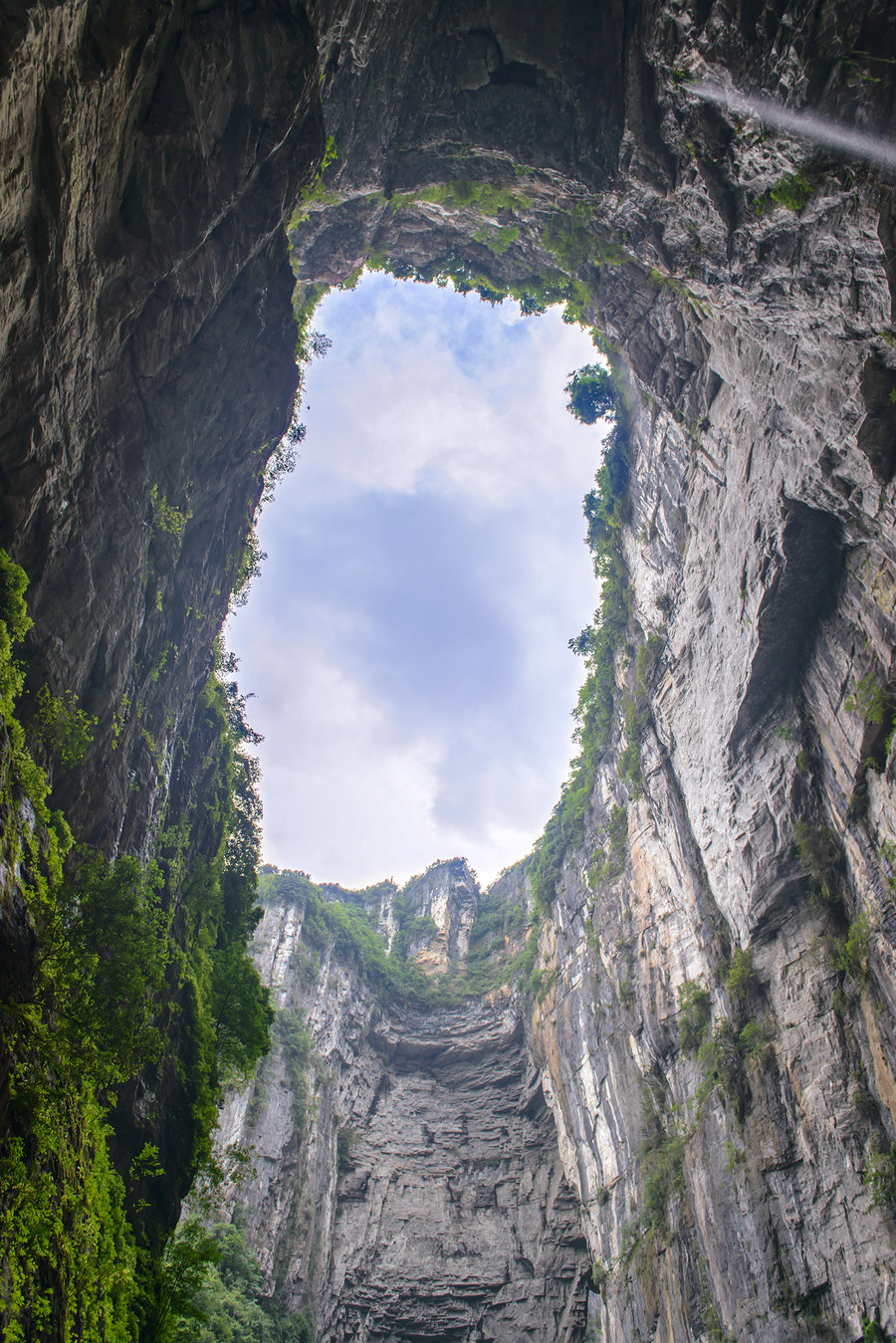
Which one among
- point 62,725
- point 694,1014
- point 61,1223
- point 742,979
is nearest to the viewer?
point 61,1223

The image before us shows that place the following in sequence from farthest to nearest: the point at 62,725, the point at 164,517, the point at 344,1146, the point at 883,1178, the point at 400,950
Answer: the point at 400,950, the point at 344,1146, the point at 164,517, the point at 883,1178, the point at 62,725

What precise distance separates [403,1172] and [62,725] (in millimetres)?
29811

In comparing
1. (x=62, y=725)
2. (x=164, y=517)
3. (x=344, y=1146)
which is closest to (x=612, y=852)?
(x=164, y=517)

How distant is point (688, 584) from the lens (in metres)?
17.1

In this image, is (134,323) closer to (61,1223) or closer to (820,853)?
(61,1223)

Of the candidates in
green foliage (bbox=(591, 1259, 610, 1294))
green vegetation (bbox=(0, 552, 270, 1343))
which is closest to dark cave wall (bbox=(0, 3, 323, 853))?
green vegetation (bbox=(0, 552, 270, 1343))

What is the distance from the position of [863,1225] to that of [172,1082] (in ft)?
35.6

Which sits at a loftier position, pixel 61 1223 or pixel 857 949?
pixel 857 949

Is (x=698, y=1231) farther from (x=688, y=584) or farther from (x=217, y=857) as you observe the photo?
(x=688, y=584)

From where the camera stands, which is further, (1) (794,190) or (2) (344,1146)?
(2) (344,1146)

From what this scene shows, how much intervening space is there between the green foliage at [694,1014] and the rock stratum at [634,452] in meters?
0.09

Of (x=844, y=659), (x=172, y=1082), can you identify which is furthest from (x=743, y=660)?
(x=172, y=1082)

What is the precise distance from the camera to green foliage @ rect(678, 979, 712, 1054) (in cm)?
1514

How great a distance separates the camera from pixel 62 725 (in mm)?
7609
